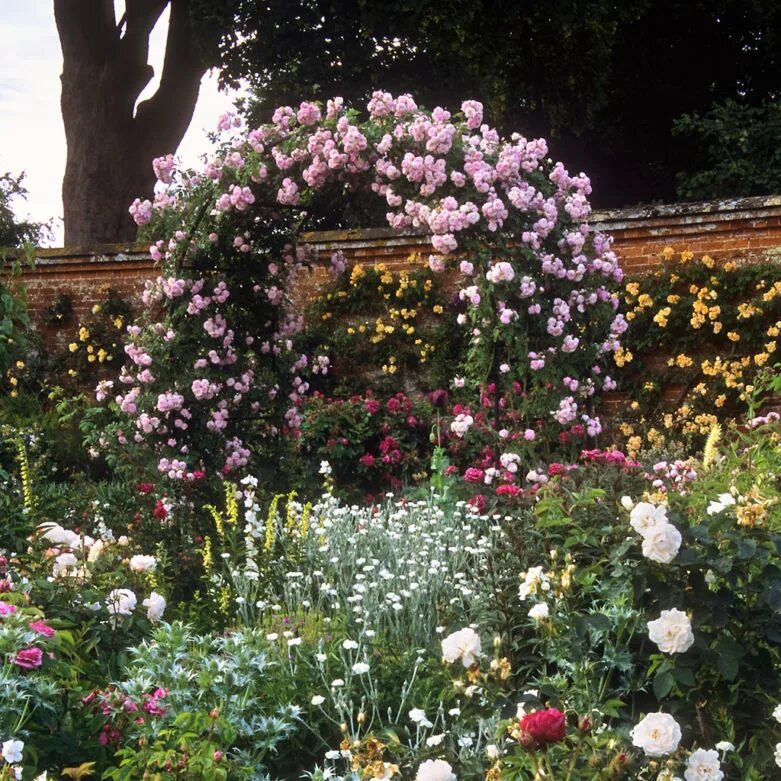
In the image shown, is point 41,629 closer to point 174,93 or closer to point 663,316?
point 663,316

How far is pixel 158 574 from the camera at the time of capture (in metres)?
4.54

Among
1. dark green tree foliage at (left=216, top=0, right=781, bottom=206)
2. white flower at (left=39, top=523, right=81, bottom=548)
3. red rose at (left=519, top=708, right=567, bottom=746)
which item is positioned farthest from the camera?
dark green tree foliage at (left=216, top=0, right=781, bottom=206)

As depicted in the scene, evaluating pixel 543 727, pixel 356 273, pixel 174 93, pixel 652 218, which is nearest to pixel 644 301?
pixel 652 218

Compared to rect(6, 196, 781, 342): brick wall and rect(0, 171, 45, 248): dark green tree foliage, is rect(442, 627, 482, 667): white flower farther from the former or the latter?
rect(0, 171, 45, 248): dark green tree foliage

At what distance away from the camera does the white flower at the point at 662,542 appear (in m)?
2.55

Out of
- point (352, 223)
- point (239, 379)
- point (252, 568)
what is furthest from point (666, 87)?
point (252, 568)

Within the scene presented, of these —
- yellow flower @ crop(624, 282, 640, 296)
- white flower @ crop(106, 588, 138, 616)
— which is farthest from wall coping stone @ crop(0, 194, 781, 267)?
white flower @ crop(106, 588, 138, 616)

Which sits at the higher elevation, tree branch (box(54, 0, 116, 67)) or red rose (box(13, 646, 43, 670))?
tree branch (box(54, 0, 116, 67))

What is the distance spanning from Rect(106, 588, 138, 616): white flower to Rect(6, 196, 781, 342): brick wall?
6.04m

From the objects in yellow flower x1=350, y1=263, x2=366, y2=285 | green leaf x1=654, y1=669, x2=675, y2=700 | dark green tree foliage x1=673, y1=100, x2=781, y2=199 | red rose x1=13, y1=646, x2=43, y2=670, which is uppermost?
dark green tree foliage x1=673, y1=100, x2=781, y2=199

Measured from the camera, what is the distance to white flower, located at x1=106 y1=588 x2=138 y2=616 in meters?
3.35

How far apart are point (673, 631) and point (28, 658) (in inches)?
62.6

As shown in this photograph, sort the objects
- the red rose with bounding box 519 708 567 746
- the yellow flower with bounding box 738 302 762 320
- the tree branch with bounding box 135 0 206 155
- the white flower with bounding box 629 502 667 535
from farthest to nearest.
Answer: the tree branch with bounding box 135 0 206 155 < the yellow flower with bounding box 738 302 762 320 < the white flower with bounding box 629 502 667 535 < the red rose with bounding box 519 708 567 746

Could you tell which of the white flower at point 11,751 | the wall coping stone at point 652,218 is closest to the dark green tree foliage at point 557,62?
the wall coping stone at point 652,218
